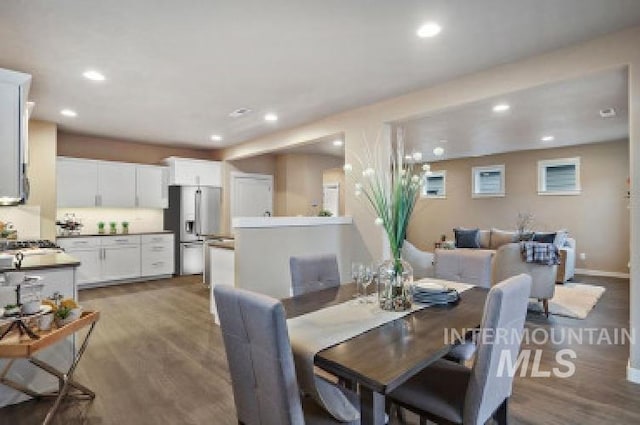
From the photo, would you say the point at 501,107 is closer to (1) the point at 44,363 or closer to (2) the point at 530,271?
(2) the point at 530,271

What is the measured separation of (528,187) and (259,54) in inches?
282

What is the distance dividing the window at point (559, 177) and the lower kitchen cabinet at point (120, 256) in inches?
312

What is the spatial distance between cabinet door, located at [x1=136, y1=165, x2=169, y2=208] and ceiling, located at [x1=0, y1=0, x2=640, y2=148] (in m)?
2.25

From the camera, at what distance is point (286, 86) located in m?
3.66

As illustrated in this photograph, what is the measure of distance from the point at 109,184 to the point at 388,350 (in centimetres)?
625

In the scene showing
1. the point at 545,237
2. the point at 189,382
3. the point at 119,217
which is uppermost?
the point at 119,217

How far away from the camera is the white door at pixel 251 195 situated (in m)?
7.37

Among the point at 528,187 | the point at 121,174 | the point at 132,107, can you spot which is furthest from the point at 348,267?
the point at 528,187

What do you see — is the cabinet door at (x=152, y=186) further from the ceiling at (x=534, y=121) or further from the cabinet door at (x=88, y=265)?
the ceiling at (x=534, y=121)

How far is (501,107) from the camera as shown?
4395 millimetres

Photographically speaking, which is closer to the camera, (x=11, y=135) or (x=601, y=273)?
(x=11, y=135)

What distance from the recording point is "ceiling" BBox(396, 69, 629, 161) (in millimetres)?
3637

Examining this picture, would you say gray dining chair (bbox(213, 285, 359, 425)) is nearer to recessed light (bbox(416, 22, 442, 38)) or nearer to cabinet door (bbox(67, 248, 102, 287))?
recessed light (bbox(416, 22, 442, 38))

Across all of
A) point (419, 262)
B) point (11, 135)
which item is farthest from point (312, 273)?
point (11, 135)
